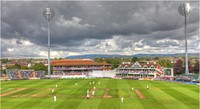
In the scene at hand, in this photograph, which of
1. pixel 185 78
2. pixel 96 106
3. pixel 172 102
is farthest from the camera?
pixel 185 78

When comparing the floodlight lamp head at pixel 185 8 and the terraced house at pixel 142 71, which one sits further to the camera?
the terraced house at pixel 142 71

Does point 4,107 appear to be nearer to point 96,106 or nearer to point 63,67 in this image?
point 96,106

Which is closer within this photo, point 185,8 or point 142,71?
point 185,8

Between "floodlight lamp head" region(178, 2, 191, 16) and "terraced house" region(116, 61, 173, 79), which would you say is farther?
"terraced house" region(116, 61, 173, 79)

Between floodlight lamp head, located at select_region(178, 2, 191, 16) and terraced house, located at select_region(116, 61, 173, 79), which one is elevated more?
floodlight lamp head, located at select_region(178, 2, 191, 16)

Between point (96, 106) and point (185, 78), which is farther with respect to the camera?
point (185, 78)

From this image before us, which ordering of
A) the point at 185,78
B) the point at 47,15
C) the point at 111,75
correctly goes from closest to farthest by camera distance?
the point at 185,78
the point at 47,15
the point at 111,75

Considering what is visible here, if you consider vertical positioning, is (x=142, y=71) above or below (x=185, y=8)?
below

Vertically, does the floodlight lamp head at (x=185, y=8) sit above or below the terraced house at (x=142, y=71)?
above

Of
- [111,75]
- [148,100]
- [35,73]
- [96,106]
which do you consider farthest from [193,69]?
[96,106]

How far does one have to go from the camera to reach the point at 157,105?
2775 centimetres

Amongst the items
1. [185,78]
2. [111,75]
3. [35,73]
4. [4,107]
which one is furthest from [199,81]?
[35,73]

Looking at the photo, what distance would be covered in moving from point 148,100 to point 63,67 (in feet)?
226

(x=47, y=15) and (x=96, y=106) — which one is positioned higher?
(x=47, y=15)
